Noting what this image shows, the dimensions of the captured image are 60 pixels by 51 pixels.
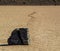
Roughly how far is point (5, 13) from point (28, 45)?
5.73 m

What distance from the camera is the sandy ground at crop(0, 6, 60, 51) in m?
7.73

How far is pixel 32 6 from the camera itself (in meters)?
15.4

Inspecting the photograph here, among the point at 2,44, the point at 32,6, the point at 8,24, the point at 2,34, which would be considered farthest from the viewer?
the point at 32,6

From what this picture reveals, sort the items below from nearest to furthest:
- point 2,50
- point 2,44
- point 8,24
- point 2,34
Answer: point 2,50 < point 2,44 < point 2,34 < point 8,24

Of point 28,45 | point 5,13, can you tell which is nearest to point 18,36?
point 28,45

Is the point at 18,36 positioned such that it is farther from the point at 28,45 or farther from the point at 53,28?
the point at 53,28

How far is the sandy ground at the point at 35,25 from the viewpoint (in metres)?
7.73

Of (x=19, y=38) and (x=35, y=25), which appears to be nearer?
(x=19, y=38)

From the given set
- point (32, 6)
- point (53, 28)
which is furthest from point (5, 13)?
point (53, 28)

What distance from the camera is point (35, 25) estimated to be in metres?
10.4

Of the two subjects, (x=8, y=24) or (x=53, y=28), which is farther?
(x=8, y=24)

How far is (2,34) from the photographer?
29.8ft

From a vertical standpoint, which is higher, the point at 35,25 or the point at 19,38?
the point at 35,25

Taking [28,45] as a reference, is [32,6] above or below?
above
